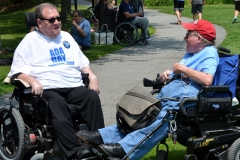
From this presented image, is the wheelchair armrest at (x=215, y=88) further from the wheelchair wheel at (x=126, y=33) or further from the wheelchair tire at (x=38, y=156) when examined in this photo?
the wheelchair wheel at (x=126, y=33)

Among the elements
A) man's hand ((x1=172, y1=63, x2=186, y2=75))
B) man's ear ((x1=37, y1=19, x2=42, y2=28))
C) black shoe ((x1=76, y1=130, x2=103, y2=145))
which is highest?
man's ear ((x1=37, y1=19, x2=42, y2=28))

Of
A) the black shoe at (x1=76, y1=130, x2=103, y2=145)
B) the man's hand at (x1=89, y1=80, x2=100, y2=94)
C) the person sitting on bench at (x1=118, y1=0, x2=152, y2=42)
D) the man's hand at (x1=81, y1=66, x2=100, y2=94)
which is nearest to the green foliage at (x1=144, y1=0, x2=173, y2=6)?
the person sitting on bench at (x1=118, y1=0, x2=152, y2=42)

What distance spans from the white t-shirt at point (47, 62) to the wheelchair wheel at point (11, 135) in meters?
0.40

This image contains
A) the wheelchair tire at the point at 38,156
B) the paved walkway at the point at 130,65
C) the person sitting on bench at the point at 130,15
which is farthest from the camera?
the person sitting on bench at the point at 130,15

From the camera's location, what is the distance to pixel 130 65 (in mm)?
11664

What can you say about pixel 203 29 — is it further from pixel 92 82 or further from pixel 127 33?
pixel 127 33

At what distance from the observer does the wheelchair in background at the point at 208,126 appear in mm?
4742

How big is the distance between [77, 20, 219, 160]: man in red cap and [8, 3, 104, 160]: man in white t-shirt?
0.24 meters

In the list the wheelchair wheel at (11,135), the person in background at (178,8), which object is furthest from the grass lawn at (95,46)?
the person in background at (178,8)

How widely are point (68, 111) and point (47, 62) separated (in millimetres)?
584

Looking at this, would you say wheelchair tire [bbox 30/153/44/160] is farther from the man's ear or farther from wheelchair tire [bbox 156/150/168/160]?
the man's ear

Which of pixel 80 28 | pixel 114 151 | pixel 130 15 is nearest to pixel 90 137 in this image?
pixel 114 151

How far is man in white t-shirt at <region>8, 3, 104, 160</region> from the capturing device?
507 cm

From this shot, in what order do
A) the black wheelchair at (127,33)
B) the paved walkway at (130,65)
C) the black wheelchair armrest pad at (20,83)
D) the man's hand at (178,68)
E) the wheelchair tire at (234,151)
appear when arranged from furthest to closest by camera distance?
the black wheelchair at (127,33)
the paved walkway at (130,65)
the black wheelchair armrest pad at (20,83)
the man's hand at (178,68)
the wheelchair tire at (234,151)
